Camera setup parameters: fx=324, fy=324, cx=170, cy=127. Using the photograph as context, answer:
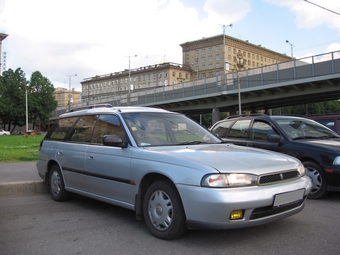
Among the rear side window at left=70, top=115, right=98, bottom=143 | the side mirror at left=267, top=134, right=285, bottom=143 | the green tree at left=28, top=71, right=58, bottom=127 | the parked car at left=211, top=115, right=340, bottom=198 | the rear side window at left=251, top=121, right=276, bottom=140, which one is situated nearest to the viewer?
the rear side window at left=70, top=115, right=98, bottom=143

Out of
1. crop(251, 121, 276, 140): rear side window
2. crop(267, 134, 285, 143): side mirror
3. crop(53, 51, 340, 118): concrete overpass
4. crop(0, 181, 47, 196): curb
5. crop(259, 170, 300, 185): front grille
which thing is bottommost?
crop(0, 181, 47, 196): curb

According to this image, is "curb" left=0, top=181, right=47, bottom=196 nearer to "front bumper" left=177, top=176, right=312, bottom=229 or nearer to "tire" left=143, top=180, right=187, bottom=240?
"tire" left=143, top=180, right=187, bottom=240

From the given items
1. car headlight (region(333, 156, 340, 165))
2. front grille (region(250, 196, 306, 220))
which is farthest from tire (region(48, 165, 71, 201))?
car headlight (region(333, 156, 340, 165))

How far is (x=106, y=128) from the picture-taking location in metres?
4.83

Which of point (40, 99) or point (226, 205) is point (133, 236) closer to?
point (226, 205)

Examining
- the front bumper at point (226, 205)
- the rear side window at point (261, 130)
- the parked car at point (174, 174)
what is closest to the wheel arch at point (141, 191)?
the parked car at point (174, 174)

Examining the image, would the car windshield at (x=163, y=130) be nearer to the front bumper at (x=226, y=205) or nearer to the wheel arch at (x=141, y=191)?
the wheel arch at (x=141, y=191)

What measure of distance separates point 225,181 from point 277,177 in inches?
26.6

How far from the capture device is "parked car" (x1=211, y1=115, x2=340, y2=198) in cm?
547

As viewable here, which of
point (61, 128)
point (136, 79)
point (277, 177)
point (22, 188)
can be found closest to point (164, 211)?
point (277, 177)

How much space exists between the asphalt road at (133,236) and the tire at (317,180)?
0.51 metres

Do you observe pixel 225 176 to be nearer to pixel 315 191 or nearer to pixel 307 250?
pixel 307 250

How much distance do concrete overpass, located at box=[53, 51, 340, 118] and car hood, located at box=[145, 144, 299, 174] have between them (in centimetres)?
2594

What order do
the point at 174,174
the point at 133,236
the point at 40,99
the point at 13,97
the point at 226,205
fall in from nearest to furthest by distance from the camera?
1. the point at 226,205
2. the point at 174,174
3. the point at 133,236
4. the point at 13,97
5. the point at 40,99
